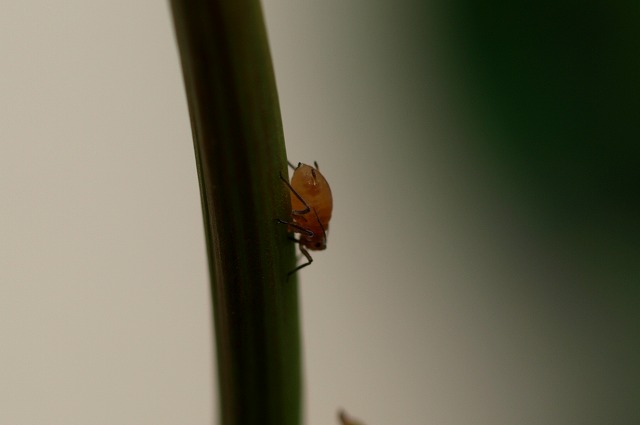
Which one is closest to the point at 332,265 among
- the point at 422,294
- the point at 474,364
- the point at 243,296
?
the point at 422,294

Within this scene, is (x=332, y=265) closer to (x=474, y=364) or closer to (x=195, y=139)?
(x=474, y=364)

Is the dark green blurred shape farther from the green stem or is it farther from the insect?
the green stem

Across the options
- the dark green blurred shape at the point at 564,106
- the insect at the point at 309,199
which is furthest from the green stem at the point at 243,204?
the dark green blurred shape at the point at 564,106

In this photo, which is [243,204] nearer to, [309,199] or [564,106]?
[309,199]

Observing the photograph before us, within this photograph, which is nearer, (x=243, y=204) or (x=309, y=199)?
(x=243, y=204)

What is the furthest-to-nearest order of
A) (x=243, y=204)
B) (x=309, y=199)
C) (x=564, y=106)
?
(x=564, y=106)
(x=309, y=199)
(x=243, y=204)

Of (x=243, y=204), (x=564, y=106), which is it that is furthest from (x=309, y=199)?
(x=564, y=106)

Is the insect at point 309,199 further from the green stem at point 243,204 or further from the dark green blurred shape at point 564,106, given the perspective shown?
the dark green blurred shape at point 564,106

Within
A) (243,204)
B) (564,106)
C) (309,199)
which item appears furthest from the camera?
(564,106)

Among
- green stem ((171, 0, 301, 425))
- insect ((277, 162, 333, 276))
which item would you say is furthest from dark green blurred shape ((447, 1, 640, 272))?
green stem ((171, 0, 301, 425))
